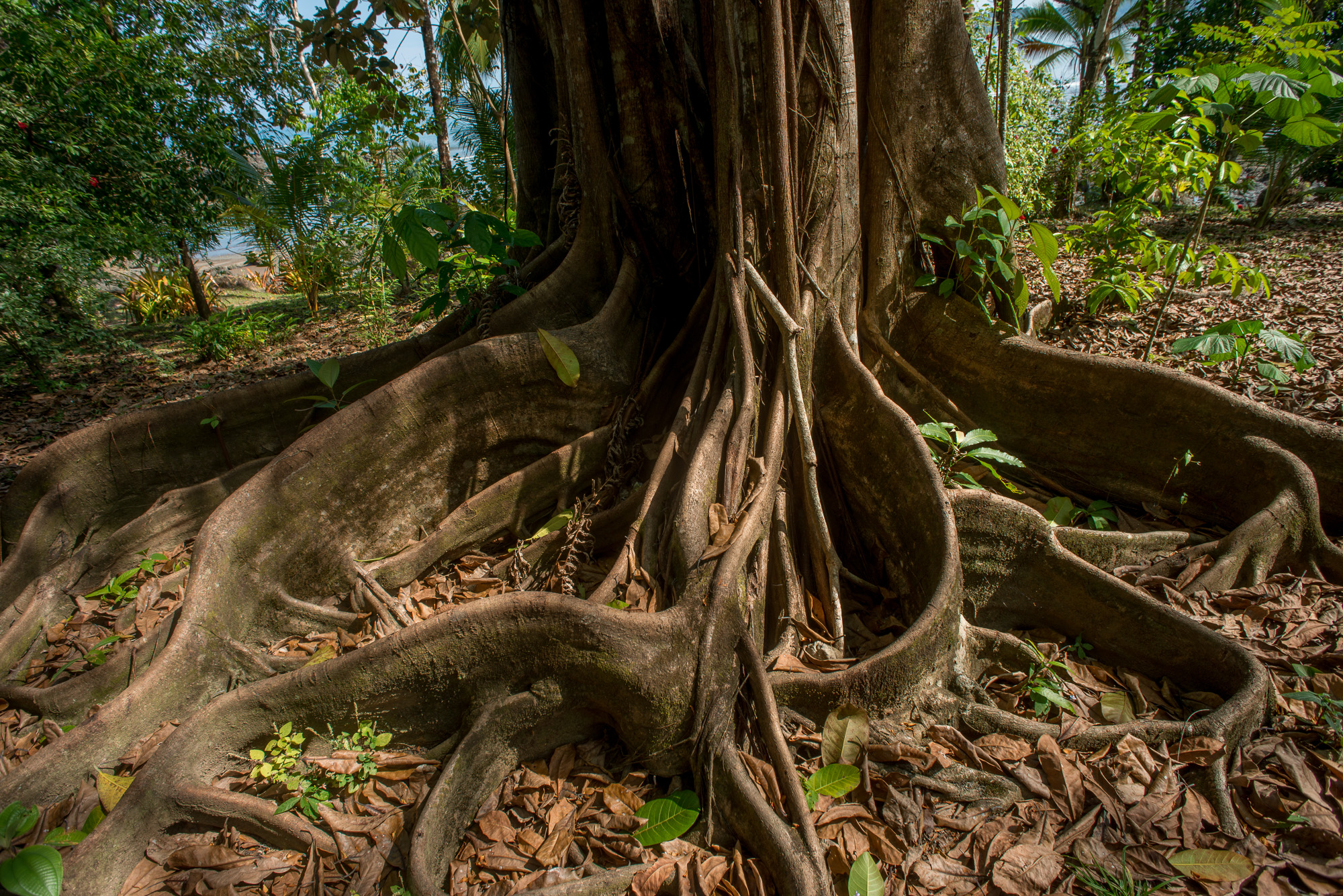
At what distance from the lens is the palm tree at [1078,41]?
10555 millimetres

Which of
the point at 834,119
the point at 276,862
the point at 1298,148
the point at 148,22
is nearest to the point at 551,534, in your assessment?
the point at 276,862

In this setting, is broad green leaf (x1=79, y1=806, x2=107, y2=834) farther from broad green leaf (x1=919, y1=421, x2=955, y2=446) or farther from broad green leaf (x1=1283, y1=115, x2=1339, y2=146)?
broad green leaf (x1=1283, y1=115, x2=1339, y2=146)

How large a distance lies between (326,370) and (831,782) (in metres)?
3.31

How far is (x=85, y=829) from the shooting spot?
2137mm

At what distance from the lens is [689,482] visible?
2574 mm

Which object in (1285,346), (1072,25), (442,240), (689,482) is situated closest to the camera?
(689,482)

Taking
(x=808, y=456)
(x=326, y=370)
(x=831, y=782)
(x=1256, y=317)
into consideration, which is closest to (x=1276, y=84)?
(x=808, y=456)

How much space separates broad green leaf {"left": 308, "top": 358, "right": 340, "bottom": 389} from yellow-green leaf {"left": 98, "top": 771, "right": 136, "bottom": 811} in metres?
2.01

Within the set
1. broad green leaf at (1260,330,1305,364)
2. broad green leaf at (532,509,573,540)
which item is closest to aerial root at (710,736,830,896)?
broad green leaf at (532,509,573,540)

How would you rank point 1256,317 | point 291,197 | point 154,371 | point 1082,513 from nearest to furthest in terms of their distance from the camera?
point 1082,513, point 1256,317, point 154,371, point 291,197

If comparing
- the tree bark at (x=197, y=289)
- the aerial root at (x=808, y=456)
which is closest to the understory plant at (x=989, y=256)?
the aerial root at (x=808, y=456)

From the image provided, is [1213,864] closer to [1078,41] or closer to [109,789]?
[109,789]

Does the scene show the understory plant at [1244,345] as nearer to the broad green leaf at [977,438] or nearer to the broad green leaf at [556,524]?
the broad green leaf at [977,438]

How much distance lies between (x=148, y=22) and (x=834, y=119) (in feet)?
33.5
